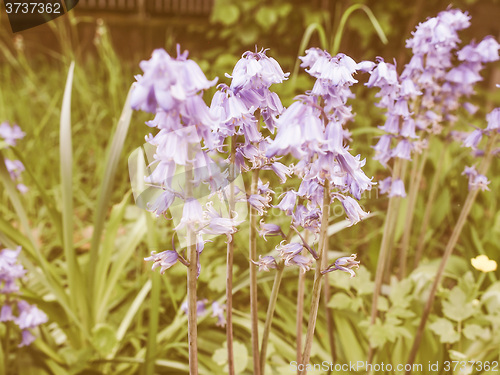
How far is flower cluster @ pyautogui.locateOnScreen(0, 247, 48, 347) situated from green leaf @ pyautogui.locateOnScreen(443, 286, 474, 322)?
1746 mm

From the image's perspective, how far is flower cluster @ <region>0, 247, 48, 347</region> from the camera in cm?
178

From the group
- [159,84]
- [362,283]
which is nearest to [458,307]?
[362,283]

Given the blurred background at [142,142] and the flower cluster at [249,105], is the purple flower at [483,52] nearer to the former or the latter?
the blurred background at [142,142]

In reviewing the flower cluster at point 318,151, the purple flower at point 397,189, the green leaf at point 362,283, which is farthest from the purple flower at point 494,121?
the green leaf at point 362,283

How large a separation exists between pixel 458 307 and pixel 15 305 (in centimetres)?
193

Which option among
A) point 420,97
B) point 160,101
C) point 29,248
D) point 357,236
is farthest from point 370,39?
point 160,101

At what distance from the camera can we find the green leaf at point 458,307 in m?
1.96

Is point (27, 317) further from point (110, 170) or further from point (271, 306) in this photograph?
point (271, 306)

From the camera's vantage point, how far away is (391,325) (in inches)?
73.9

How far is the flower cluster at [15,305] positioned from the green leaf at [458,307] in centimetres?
175

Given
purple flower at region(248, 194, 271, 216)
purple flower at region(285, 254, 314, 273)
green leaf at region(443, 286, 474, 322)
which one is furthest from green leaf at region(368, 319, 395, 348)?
purple flower at region(248, 194, 271, 216)

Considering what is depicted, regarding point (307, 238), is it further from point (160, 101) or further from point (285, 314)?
point (160, 101)

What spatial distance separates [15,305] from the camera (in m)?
1.94

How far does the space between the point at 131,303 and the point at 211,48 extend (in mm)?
4395
